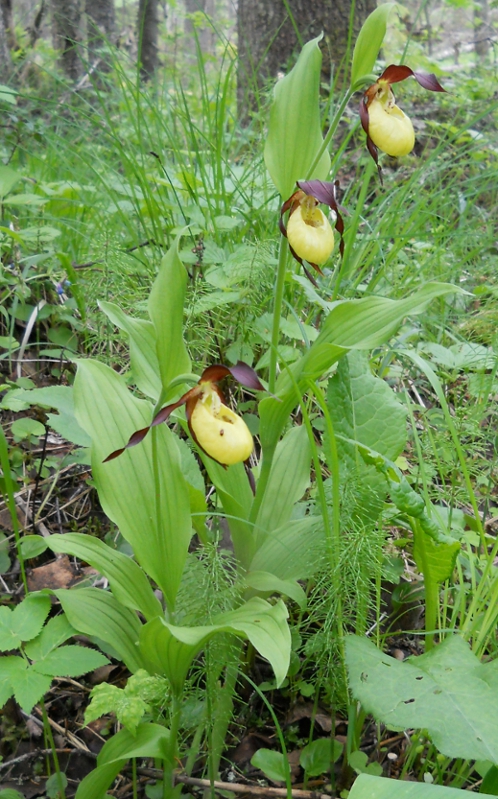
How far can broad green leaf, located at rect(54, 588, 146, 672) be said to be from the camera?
35.5 inches

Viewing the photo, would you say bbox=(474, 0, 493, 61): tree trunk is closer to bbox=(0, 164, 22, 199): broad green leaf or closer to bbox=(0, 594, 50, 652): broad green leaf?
bbox=(0, 164, 22, 199): broad green leaf

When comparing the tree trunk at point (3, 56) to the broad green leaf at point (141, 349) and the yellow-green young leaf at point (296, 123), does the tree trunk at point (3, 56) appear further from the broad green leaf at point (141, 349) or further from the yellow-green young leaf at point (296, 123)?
the broad green leaf at point (141, 349)

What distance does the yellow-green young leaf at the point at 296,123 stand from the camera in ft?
3.30

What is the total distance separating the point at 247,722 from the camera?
1.04 m

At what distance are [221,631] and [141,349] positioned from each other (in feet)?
1.44

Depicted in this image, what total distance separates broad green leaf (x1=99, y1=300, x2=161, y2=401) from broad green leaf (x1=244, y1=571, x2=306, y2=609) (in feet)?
1.17

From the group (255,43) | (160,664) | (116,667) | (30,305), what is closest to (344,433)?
(160,664)

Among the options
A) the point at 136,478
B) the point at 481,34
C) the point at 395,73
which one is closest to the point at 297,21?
the point at 395,73

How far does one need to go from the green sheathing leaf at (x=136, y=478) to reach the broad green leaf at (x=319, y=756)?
1.15 feet

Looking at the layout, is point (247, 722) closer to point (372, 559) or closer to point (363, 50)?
point (372, 559)

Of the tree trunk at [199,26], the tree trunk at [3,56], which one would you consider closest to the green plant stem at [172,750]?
the tree trunk at [199,26]

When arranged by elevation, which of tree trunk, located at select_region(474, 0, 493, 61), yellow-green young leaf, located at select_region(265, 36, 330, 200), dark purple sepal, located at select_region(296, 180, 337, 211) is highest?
tree trunk, located at select_region(474, 0, 493, 61)

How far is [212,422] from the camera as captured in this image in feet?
2.55

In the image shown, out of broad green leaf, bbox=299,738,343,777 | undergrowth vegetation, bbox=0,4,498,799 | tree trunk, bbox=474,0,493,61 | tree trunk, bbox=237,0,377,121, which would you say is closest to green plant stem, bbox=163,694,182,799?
undergrowth vegetation, bbox=0,4,498,799
